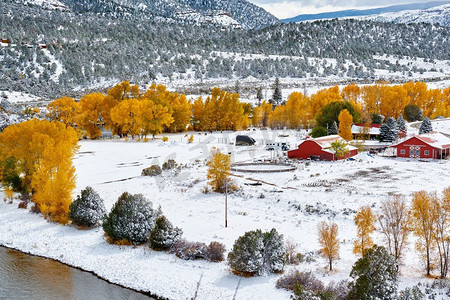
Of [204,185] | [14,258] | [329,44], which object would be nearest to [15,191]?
[14,258]

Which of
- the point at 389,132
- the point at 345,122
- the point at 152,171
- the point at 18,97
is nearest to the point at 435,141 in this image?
the point at 389,132

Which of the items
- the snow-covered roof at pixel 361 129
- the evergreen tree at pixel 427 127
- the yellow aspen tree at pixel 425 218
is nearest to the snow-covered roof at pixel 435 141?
the evergreen tree at pixel 427 127

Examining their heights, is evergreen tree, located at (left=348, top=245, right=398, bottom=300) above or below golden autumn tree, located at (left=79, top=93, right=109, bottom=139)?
below

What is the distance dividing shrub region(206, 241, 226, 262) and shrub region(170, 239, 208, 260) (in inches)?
10.5

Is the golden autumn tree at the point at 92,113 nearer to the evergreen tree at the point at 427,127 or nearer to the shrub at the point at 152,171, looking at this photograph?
the shrub at the point at 152,171

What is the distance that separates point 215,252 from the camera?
23.7 meters

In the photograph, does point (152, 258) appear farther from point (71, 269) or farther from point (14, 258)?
point (14, 258)

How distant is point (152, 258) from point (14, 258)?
846 cm

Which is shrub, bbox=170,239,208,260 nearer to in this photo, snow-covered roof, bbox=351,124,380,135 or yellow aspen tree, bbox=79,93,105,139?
yellow aspen tree, bbox=79,93,105,139

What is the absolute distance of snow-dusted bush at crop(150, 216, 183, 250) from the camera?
82.5ft

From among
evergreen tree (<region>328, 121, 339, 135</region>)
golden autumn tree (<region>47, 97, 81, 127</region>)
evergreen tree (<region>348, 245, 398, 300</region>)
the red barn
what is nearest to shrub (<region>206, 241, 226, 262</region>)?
evergreen tree (<region>348, 245, 398, 300</region>)

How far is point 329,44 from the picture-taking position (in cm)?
19975

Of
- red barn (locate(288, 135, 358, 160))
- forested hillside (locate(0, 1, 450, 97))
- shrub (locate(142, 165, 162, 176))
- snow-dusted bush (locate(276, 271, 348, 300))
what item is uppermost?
forested hillside (locate(0, 1, 450, 97))

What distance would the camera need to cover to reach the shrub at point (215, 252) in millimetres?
23625
